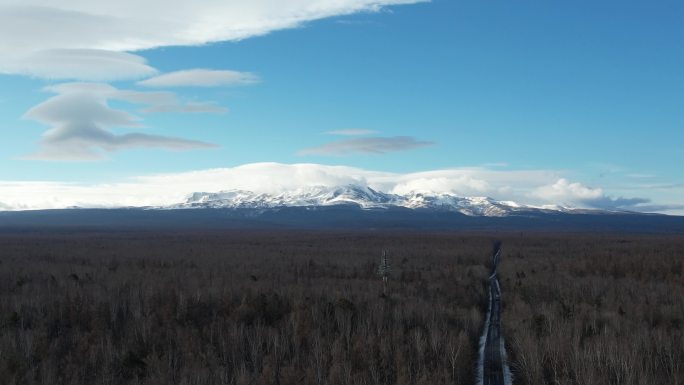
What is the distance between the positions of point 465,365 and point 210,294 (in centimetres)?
928

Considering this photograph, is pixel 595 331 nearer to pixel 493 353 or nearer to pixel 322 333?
pixel 493 353

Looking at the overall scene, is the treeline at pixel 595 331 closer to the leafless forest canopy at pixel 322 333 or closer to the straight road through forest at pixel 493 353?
the leafless forest canopy at pixel 322 333

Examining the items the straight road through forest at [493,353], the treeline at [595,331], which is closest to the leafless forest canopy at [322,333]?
the treeline at [595,331]

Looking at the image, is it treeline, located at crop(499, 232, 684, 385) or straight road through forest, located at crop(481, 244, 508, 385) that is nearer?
treeline, located at crop(499, 232, 684, 385)

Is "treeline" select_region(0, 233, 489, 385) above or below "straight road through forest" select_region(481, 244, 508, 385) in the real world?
above

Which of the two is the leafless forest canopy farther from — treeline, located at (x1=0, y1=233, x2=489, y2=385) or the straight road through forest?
the straight road through forest

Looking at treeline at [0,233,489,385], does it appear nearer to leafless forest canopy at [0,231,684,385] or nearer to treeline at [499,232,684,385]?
leafless forest canopy at [0,231,684,385]

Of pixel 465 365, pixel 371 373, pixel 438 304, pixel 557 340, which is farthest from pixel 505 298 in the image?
pixel 371 373

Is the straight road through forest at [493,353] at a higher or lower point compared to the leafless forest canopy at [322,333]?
lower

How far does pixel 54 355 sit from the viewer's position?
36.9 feet

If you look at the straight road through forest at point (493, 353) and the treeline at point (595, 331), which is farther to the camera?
the straight road through forest at point (493, 353)

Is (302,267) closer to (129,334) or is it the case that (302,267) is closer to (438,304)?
(438,304)

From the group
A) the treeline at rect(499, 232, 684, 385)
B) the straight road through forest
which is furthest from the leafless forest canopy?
the straight road through forest

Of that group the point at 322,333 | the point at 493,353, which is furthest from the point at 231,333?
the point at 493,353
